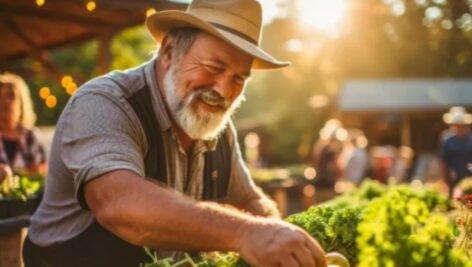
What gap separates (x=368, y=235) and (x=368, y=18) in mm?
45889

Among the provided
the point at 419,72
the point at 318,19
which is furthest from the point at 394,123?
the point at 318,19

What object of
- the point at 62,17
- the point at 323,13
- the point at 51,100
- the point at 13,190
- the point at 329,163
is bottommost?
the point at 329,163

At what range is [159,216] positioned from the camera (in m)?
1.92

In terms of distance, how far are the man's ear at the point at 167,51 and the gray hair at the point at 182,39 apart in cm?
2

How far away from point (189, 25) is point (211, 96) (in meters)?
0.31

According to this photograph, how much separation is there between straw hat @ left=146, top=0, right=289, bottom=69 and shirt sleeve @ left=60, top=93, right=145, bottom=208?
437 millimetres

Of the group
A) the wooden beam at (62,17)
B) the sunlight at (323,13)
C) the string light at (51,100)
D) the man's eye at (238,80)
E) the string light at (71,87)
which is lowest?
the string light at (51,100)

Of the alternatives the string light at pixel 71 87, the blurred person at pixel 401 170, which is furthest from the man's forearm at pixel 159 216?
the blurred person at pixel 401 170

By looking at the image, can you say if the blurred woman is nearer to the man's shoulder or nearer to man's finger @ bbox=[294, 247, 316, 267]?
the man's shoulder

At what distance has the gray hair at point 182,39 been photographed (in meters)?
2.70

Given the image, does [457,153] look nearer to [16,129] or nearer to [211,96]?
[16,129]

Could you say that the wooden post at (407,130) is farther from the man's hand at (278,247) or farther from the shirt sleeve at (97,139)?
the man's hand at (278,247)

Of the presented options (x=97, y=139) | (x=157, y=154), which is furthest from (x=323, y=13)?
(x=97, y=139)

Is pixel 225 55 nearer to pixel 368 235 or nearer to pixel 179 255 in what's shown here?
pixel 179 255
